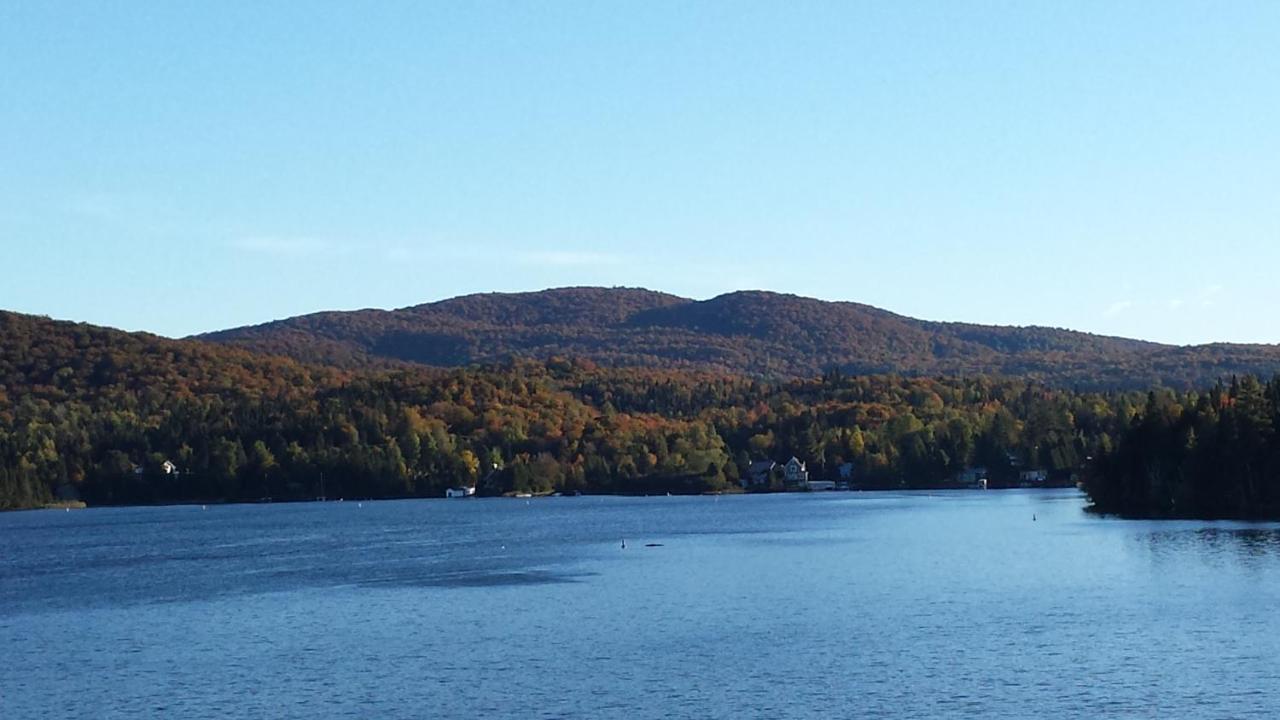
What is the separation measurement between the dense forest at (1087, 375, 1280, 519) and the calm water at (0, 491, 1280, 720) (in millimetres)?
6100

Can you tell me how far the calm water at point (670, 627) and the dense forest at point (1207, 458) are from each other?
6.10m

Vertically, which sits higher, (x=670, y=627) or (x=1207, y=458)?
(x=1207, y=458)

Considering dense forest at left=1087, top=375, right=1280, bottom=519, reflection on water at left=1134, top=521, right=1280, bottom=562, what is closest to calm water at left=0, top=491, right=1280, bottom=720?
reflection on water at left=1134, top=521, right=1280, bottom=562

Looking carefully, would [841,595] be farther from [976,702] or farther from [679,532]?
[679,532]

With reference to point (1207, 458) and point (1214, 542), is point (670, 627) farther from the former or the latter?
point (1207, 458)

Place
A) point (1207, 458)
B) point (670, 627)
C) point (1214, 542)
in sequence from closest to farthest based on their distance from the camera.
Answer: point (670, 627) → point (1214, 542) → point (1207, 458)

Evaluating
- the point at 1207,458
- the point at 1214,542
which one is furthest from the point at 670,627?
the point at 1207,458

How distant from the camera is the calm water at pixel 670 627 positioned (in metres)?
43.7

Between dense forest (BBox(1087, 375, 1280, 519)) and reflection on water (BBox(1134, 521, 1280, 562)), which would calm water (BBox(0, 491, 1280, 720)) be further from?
dense forest (BBox(1087, 375, 1280, 519))

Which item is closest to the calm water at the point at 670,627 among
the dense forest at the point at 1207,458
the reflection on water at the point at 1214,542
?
the reflection on water at the point at 1214,542

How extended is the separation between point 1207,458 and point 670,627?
63.3 meters

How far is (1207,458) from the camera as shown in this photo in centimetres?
10962

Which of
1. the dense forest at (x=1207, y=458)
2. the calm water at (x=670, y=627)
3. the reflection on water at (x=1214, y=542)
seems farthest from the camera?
the dense forest at (x=1207, y=458)

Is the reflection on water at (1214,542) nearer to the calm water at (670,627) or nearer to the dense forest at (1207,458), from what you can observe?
the calm water at (670,627)
